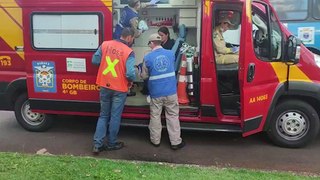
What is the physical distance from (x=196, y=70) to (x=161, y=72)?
1.88 feet

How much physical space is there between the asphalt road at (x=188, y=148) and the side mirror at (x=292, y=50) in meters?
1.30

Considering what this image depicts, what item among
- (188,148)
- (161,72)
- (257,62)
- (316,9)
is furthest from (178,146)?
(316,9)

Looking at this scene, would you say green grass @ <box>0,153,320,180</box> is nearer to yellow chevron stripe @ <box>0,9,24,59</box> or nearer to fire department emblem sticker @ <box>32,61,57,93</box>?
fire department emblem sticker @ <box>32,61,57,93</box>

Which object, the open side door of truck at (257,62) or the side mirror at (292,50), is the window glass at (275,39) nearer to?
the open side door of truck at (257,62)

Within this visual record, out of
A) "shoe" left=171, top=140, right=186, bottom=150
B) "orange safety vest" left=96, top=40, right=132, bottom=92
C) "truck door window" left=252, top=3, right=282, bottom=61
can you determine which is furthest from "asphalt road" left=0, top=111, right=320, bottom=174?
"truck door window" left=252, top=3, right=282, bottom=61

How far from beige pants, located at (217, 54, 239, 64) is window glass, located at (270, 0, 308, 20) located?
3.61 meters

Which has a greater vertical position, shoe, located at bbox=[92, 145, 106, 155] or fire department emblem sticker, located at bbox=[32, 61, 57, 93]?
fire department emblem sticker, located at bbox=[32, 61, 57, 93]

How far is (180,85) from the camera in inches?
270

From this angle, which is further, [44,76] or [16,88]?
[16,88]

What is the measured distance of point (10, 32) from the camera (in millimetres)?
7133

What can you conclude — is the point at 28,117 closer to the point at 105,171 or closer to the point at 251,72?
the point at 105,171

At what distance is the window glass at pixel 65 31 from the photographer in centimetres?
660

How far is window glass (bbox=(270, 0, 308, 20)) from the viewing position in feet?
31.3

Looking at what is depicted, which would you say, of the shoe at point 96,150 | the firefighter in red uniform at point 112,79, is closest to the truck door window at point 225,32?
the firefighter in red uniform at point 112,79
